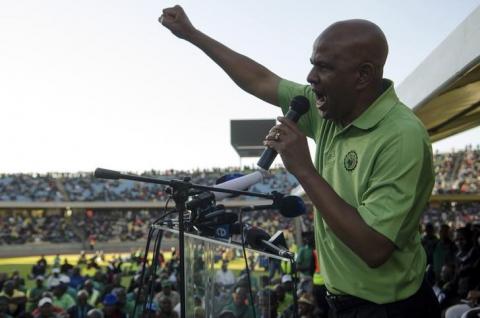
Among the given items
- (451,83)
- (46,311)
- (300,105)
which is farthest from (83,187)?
(300,105)

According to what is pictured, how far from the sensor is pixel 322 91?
4.55ft

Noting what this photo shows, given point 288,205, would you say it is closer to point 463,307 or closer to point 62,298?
point 463,307

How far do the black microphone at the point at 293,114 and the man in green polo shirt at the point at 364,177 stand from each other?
0.42 feet

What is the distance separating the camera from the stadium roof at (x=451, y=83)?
4090 mm

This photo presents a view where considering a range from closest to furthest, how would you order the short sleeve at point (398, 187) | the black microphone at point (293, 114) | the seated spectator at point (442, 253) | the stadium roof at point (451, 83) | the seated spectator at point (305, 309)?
the short sleeve at point (398, 187) → the black microphone at point (293, 114) → the stadium roof at point (451, 83) → the seated spectator at point (305, 309) → the seated spectator at point (442, 253)

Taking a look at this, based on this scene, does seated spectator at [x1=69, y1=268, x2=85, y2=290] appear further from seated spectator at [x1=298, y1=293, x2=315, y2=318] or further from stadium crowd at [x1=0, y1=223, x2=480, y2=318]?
seated spectator at [x1=298, y1=293, x2=315, y2=318]

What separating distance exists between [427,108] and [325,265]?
5.13 metres

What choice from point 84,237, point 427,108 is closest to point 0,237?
point 84,237

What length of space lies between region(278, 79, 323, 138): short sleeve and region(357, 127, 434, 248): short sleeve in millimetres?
423

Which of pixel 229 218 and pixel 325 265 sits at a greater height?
pixel 229 218

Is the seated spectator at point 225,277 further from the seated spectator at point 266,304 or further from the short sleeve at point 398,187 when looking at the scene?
the short sleeve at point 398,187

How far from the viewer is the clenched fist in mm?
1946

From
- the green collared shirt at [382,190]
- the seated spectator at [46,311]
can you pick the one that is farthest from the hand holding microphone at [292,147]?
the seated spectator at [46,311]

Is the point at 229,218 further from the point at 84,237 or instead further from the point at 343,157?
the point at 84,237
